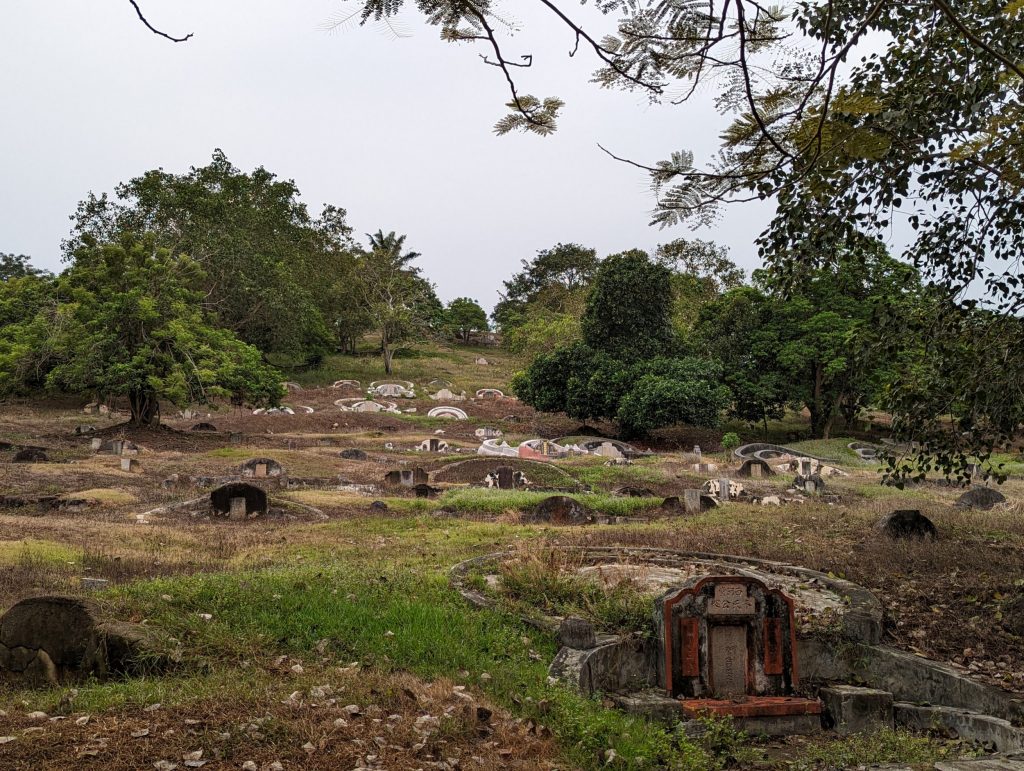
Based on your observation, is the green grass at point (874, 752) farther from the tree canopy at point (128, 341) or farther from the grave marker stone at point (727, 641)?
the tree canopy at point (128, 341)

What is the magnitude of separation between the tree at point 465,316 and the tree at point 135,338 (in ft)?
191

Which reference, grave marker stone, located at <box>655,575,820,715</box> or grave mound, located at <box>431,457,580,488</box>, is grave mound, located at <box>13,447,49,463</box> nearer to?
grave mound, located at <box>431,457,580,488</box>

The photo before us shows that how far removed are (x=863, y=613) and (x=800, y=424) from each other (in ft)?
142

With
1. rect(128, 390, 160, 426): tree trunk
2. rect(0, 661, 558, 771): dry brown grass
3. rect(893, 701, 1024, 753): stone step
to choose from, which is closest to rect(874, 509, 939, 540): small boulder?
rect(893, 701, 1024, 753): stone step

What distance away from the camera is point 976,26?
7.34 m

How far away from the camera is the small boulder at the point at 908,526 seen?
13789mm

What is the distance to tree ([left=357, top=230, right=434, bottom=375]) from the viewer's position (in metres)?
68.4

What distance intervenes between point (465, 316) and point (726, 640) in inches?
3439

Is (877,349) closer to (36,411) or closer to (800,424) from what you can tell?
(800,424)

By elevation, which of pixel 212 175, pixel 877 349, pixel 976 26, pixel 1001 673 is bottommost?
pixel 1001 673

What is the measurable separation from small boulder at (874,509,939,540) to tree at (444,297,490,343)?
80.3m

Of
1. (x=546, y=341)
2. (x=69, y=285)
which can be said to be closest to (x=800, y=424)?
(x=546, y=341)

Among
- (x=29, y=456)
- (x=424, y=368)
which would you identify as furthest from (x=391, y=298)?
(x=29, y=456)

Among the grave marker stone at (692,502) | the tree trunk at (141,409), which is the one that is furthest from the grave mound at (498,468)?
the tree trunk at (141,409)
